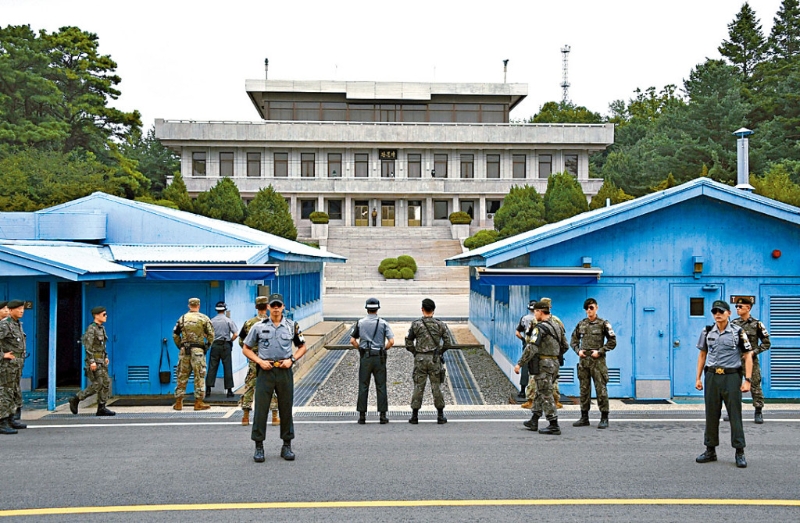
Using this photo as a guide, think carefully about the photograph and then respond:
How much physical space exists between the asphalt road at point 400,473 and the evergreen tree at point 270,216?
3427 cm

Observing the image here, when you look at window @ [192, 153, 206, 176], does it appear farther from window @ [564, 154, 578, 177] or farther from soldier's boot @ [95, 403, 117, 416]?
soldier's boot @ [95, 403, 117, 416]

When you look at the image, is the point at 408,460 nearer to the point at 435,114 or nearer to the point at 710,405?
the point at 710,405

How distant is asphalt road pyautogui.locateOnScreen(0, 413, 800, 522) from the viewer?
6.30 metres

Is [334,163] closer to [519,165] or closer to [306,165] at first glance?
[306,165]

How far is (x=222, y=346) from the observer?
39.9 feet

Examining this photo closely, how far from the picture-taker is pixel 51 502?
6523 mm

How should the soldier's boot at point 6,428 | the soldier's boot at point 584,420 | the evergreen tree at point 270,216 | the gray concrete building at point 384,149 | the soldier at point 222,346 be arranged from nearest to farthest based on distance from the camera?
the soldier's boot at point 6,428 → the soldier's boot at point 584,420 → the soldier at point 222,346 → the evergreen tree at point 270,216 → the gray concrete building at point 384,149

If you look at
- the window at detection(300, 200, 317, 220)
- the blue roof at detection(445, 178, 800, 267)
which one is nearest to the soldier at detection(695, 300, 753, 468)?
the blue roof at detection(445, 178, 800, 267)

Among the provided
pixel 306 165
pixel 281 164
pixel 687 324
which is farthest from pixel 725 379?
pixel 281 164

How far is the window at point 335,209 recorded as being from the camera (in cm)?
6600

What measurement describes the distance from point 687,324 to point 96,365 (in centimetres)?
1007

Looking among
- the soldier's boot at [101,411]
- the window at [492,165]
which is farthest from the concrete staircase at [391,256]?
the soldier's boot at [101,411]

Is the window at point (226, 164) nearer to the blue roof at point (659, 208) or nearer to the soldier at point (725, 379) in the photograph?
the blue roof at point (659, 208)

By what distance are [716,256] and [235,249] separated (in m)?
9.13
